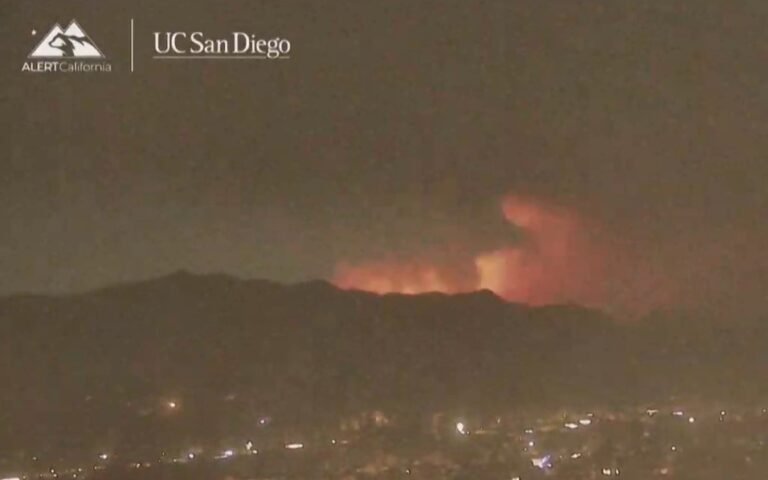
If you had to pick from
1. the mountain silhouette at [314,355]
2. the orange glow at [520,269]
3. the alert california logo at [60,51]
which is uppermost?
the alert california logo at [60,51]

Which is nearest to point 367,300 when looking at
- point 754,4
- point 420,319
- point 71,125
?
point 420,319

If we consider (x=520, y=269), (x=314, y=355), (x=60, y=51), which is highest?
(x=60, y=51)

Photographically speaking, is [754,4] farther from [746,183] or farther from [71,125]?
[71,125]

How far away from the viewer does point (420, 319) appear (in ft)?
5.02

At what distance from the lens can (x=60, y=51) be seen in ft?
4.97

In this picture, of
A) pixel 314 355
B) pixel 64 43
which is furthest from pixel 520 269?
pixel 64 43

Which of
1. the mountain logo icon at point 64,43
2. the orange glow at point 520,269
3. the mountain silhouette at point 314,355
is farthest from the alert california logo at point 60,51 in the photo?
the orange glow at point 520,269

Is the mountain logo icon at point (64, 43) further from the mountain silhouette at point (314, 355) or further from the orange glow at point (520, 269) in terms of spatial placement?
the orange glow at point (520, 269)

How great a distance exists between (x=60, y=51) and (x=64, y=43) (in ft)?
0.04

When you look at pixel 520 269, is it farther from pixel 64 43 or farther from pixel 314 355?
pixel 64 43

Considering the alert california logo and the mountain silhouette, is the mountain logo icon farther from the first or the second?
the mountain silhouette

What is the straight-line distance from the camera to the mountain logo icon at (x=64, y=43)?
1.51m

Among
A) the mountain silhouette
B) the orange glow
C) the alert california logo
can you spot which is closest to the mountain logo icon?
the alert california logo

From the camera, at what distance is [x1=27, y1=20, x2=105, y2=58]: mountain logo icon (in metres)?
1.51
